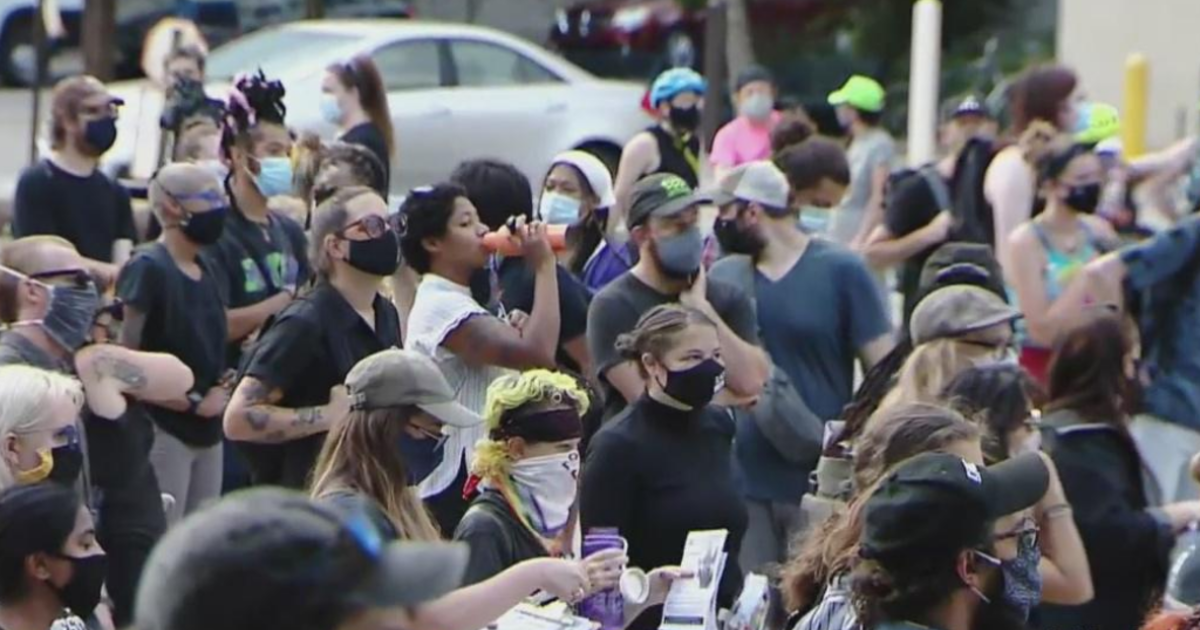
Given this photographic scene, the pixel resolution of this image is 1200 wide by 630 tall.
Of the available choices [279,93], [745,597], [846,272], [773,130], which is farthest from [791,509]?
[773,130]

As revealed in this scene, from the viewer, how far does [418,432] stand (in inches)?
203

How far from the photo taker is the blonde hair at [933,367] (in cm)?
610

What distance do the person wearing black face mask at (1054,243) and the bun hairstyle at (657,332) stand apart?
8.63 feet

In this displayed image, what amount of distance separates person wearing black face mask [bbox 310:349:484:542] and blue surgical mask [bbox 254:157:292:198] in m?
3.42

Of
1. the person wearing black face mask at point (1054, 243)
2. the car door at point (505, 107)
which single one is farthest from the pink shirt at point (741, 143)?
the car door at point (505, 107)

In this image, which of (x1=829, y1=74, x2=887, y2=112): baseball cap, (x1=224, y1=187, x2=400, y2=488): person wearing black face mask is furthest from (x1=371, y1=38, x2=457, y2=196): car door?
(x1=224, y1=187, x2=400, y2=488): person wearing black face mask

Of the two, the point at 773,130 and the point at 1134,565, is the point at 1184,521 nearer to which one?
the point at 1134,565

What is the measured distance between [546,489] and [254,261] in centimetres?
306

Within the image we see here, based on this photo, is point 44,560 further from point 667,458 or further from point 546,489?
point 667,458

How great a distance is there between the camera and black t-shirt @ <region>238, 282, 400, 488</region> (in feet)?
20.2

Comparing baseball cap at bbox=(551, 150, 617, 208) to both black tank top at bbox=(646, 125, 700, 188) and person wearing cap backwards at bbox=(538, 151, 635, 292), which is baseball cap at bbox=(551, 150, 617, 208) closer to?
person wearing cap backwards at bbox=(538, 151, 635, 292)

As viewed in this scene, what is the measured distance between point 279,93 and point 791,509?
295 cm

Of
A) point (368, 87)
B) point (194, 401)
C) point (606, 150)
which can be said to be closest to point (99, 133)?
point (368, 87)

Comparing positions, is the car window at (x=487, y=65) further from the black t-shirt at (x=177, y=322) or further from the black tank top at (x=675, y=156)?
the black t-shirt at (x=177, y=322)
